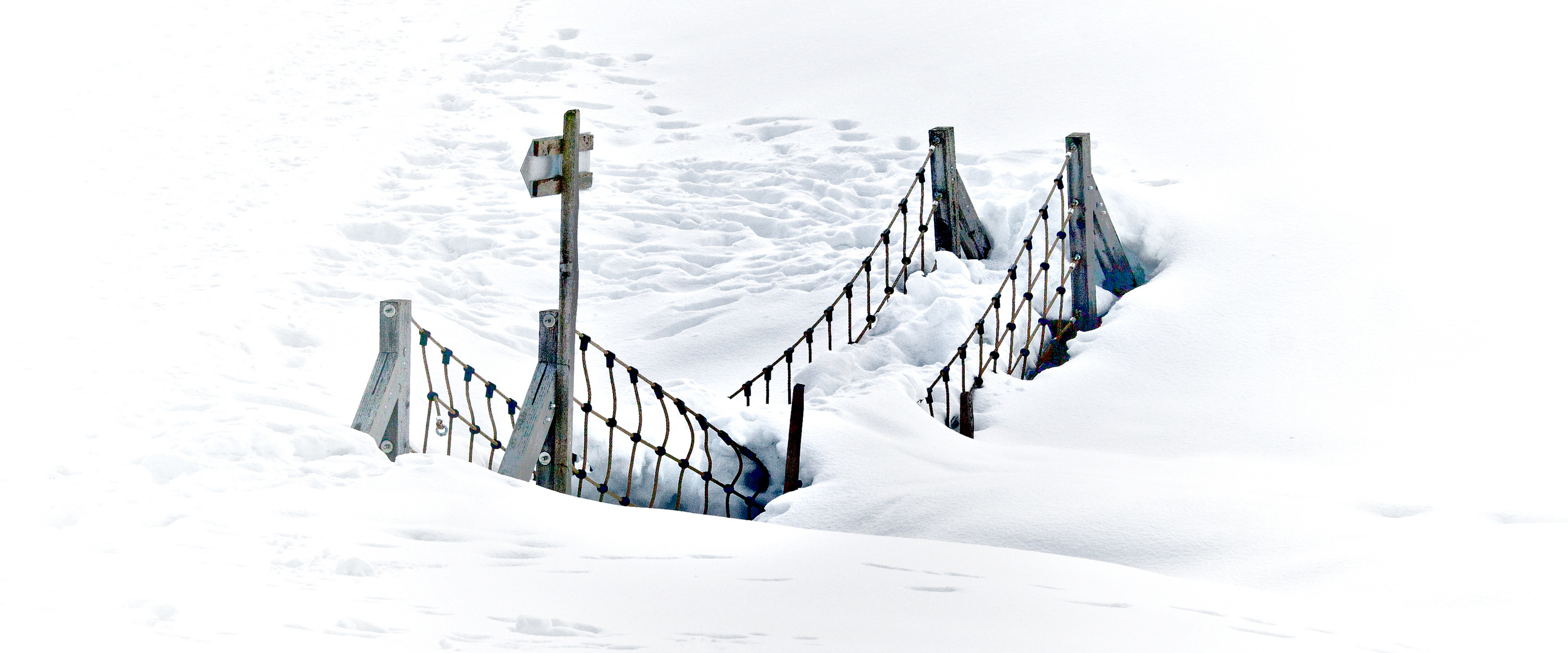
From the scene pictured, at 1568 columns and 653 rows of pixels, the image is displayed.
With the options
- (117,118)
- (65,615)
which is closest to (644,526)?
(65,615)

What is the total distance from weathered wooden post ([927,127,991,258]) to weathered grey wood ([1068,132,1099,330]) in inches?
29.3

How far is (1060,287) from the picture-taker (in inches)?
285

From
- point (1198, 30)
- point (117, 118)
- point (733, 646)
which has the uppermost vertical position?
point (1198, 30)

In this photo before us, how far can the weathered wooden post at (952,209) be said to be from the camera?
25.7ft

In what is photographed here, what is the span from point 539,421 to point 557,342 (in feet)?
1.03

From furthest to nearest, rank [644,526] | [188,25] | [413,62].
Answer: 1. [188,25]
2. [413,62]
3. [644,526]

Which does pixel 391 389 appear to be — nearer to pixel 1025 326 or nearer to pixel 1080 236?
pixel 1025 326

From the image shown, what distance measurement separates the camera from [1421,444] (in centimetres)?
579

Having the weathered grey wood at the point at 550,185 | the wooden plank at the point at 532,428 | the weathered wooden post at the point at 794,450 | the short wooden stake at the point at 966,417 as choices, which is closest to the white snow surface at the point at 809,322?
the weathered wooden post at the point at 794,450

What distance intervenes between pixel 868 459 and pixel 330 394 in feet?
8.44

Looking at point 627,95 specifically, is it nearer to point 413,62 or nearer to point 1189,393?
point 413,62

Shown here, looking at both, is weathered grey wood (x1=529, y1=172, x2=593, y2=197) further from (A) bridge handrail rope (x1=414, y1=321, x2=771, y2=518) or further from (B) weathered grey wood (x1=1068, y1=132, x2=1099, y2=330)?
(B) weathered grey wood (x1=1068, y1=132, x2=1099, y2=330)

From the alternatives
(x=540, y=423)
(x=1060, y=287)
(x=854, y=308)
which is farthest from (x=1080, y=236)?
(x=540, y=423)

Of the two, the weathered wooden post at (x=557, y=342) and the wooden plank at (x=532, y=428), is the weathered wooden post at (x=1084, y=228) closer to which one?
the weathered wooden post at (x=557, y=342)
